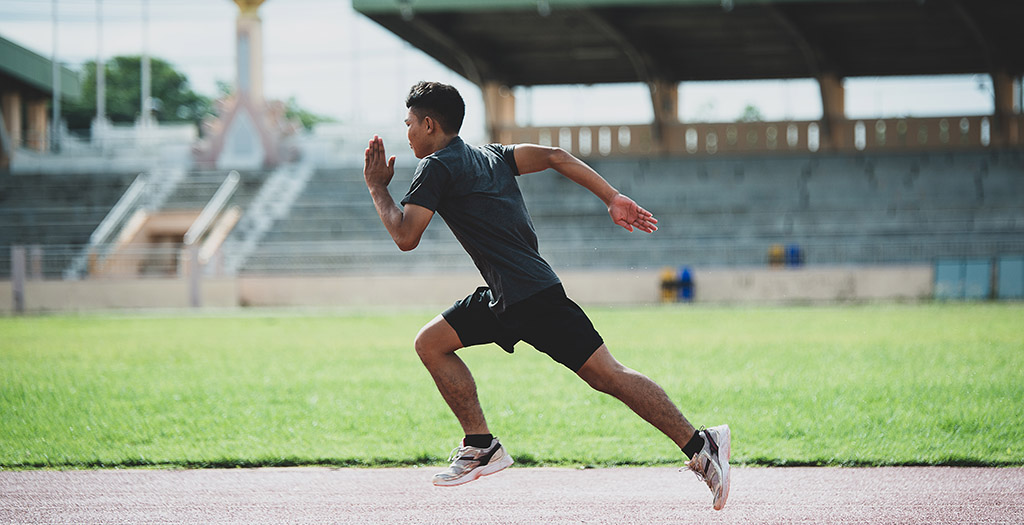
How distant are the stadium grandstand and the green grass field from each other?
12092 millimetres

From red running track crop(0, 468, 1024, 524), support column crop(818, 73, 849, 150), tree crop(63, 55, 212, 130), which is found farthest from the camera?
tree crop(63, 55, 212, 130)

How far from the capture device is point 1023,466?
643cm

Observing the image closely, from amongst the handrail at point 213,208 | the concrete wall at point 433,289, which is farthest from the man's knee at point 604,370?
the handrail at point 213,208

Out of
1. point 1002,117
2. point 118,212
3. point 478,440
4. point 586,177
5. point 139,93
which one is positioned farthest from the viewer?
point 139,93

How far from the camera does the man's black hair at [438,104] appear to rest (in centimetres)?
519

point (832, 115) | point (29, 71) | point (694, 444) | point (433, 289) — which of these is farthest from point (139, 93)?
point (694, 444)

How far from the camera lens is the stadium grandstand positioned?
2878 cm

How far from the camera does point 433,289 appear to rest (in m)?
28.1

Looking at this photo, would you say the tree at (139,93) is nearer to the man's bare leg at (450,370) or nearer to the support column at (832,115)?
the support column at (832,115)

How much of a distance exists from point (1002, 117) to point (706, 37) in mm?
10368

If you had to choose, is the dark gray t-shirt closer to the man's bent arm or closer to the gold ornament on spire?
the man's bent arm

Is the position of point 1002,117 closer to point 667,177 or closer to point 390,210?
point 667,177

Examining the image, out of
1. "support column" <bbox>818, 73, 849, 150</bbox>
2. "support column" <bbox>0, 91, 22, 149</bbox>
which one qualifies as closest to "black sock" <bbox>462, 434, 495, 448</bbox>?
"support column" <bbox>818, 73, 849, 150</bbox>

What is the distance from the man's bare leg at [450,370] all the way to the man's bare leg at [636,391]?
0.65 meters
